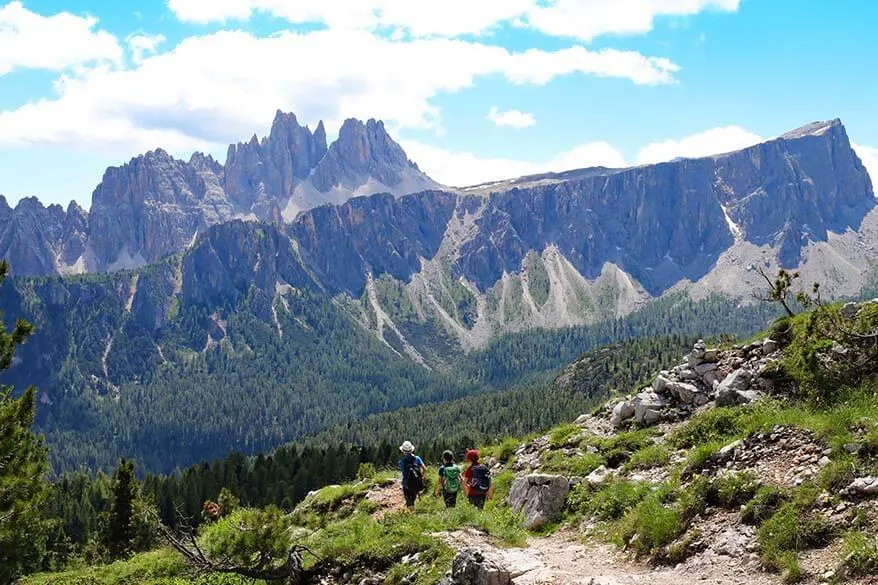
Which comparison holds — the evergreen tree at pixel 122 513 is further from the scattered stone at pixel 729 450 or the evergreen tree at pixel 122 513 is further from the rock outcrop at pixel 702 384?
the scattered stone at pixel 729 450

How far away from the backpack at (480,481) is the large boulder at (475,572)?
8.95m

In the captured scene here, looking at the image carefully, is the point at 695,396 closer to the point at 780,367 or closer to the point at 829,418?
the point at 780,367

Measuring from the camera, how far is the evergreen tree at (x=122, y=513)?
63.7 m

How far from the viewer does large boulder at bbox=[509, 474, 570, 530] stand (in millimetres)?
22781

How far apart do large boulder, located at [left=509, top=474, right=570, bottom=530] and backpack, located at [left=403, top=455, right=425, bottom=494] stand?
440 centimetres

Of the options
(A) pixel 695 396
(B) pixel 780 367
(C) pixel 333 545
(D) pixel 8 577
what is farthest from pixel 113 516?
(B) pixel 780 367

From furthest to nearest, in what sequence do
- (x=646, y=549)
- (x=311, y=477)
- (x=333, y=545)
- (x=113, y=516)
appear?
(x=311, y=477) → (x=113, y=516) → (x=333, y=545) → (x=646, y=549)

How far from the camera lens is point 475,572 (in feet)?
53.4

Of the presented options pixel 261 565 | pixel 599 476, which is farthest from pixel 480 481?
pixel 261 565

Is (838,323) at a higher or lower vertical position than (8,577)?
higher

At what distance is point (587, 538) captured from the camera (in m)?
20.4

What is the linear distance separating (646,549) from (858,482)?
5515 millimetres

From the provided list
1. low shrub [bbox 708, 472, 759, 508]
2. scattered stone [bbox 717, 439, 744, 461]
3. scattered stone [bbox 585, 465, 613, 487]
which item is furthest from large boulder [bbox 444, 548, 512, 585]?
scattered stone [bbox 717, 439, 744, 461]

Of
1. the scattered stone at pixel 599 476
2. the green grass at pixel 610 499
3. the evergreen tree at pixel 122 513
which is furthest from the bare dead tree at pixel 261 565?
the evergreen tree at pixel 122 513
